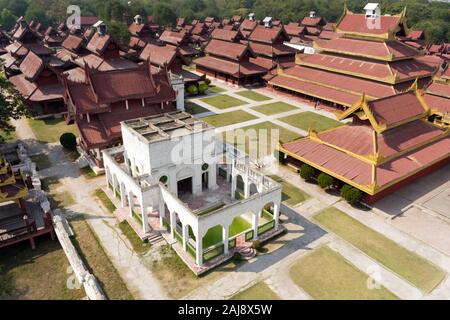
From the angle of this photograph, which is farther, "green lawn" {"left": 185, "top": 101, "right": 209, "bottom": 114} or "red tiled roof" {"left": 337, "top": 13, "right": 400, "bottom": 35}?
"green lawn" {"left": 185, "top": 101, "right": 209, "bottom": 114}

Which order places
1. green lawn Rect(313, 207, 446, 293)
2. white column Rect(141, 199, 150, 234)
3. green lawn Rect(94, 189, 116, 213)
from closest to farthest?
1. green lawn Rect(313, 207, 446, 293)
2. white column Rect(141, 199, 150, 234)
3. green lawn Rect(94, 189, 116, 213)

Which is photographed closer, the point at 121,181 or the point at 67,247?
the point at 67,247

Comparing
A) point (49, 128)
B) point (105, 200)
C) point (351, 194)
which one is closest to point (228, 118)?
point (105, 200)

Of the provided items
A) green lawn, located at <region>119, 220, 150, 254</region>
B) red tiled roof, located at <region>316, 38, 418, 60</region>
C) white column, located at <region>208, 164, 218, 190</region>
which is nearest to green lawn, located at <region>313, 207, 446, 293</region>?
white column, located at <region>208, 164, 218, 190</region>

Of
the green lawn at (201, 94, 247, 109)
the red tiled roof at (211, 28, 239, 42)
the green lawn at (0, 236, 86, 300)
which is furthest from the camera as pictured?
the red tiled roof at (211, 28, 239, 42)

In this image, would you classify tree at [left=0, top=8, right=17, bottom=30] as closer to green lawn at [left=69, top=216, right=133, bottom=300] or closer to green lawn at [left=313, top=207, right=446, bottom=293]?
green lawn at [left=69, top=216, right=133, bottom=300]

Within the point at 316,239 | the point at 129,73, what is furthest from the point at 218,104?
the point at 316,239

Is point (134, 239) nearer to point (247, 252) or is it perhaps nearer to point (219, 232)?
point (219, 232)
